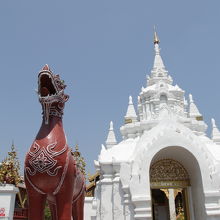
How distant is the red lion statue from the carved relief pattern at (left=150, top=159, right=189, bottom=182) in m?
9.71

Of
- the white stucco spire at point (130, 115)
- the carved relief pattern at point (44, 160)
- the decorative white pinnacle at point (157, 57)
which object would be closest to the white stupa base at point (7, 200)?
the carved relief pattern at point (44, 160)

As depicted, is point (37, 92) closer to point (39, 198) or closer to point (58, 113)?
point (58, 113)

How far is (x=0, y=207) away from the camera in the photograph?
10.9m

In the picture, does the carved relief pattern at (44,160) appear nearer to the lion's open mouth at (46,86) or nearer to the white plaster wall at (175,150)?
the lion's open mouth at (46,86)

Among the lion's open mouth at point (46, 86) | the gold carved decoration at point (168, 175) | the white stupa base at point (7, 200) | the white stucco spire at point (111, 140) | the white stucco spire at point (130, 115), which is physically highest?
the white stucco spire at point (130, 115)

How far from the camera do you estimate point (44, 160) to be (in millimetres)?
5465

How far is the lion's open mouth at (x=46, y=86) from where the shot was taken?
5832 mm

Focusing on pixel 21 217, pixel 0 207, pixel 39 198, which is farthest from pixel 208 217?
pixel 21 217

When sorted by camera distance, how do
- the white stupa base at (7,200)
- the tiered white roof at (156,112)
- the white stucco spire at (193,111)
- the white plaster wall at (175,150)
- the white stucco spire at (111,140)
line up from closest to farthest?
1. the white stupa base at (7,200)
2. the white plaster wall at (175,150)
3. the tiered white roof at (156,112)
4. the white stucco spire at (111,140)
5. the white stucco spire at (193,111)

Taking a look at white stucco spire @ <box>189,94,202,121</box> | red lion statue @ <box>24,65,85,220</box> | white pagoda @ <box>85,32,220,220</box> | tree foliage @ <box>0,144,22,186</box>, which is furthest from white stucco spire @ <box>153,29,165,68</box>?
red lion statue @ <box>24,65,85,220</box>

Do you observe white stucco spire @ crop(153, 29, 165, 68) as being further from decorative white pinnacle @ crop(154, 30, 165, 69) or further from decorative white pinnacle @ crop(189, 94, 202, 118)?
decorative white pinnacle @ crop(189, 94, 202, 118)

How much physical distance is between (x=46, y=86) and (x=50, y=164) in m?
1.62

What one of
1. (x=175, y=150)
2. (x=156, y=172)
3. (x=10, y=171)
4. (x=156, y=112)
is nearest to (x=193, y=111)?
(x=156, y=112)

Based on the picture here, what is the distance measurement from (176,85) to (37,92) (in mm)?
16114
